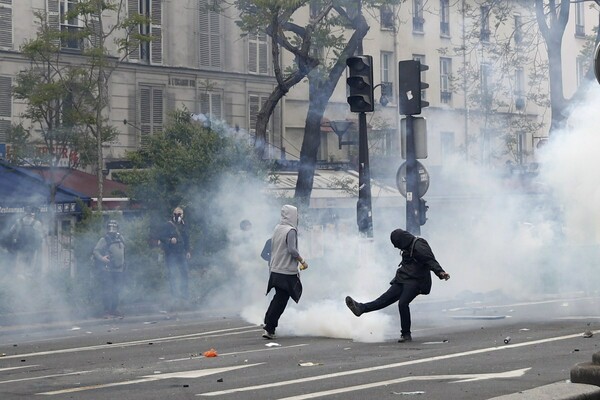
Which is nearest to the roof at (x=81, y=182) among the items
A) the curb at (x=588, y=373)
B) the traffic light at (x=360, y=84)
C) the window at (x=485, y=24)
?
the window at (x=485, y=24)

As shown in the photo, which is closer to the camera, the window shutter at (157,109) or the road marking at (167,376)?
the road marking at (167,376)

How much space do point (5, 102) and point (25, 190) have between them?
610cm

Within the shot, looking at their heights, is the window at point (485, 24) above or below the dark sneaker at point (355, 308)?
above

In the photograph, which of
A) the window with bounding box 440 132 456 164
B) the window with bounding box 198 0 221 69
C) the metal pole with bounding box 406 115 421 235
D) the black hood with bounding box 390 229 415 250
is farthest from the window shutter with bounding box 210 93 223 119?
the black hood with bounding box 390 229 415 250

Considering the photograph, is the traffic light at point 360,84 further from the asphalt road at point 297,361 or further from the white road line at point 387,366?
the white road line at point 387,366

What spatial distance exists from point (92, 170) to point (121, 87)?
389cm

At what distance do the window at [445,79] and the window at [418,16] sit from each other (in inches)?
35.8

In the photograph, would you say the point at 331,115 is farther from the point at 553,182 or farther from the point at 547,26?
the point at 553,182

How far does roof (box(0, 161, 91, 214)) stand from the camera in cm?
2777

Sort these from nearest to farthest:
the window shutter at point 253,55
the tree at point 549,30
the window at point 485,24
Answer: the window at point 485,24, the tree at point 549,30, the window shutter at point 253,55

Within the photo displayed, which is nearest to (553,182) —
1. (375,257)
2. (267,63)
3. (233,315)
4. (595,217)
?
(595,217)

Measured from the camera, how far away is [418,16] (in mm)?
29828

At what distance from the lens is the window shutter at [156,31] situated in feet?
124

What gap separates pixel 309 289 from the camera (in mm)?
23109
